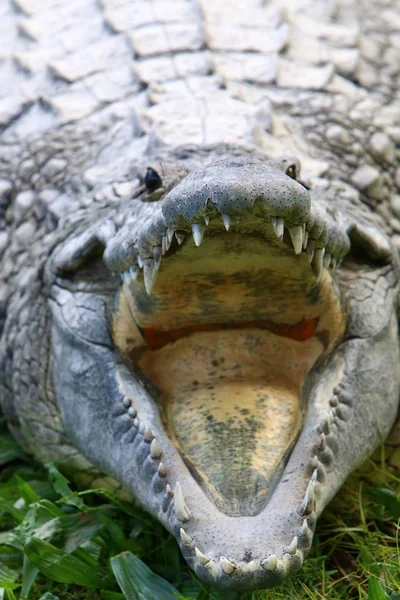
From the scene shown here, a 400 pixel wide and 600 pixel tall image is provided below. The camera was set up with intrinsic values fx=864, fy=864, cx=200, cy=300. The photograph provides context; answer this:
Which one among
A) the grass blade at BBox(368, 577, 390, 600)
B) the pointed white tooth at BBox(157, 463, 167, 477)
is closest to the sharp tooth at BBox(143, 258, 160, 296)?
the pointed white tooth at BBox(157, 463, 167, 477)

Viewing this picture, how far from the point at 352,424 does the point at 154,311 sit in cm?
65

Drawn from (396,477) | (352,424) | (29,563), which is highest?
(352,424)

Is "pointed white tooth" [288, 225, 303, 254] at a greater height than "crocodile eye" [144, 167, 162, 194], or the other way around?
"pointed white tooth" [288, 225, 303, 254]

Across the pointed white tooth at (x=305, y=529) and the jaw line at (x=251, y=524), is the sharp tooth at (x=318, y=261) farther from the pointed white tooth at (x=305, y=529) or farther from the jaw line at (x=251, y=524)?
the pointed white tooth at (x=305, y=529)

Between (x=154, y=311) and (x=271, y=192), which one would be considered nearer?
(x=271, y=192)

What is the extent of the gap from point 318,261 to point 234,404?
48 cm

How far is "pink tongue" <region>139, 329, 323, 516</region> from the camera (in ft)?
7.33

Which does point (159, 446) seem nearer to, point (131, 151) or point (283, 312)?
point (283, 312)

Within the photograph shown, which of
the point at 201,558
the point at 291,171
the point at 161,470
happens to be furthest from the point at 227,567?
the point at 291,171

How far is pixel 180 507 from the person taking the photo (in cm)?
206

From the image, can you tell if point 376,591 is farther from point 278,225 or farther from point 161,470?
point 278,225

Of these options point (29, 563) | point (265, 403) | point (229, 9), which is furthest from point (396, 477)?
point (229, 9)

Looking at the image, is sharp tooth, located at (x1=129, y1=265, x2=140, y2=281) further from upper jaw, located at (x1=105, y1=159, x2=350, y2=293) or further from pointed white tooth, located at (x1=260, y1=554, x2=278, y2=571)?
pointed white tooth, located at (x1=260, y1=554, x2=278, y2=571)

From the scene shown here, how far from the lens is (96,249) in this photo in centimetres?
273
